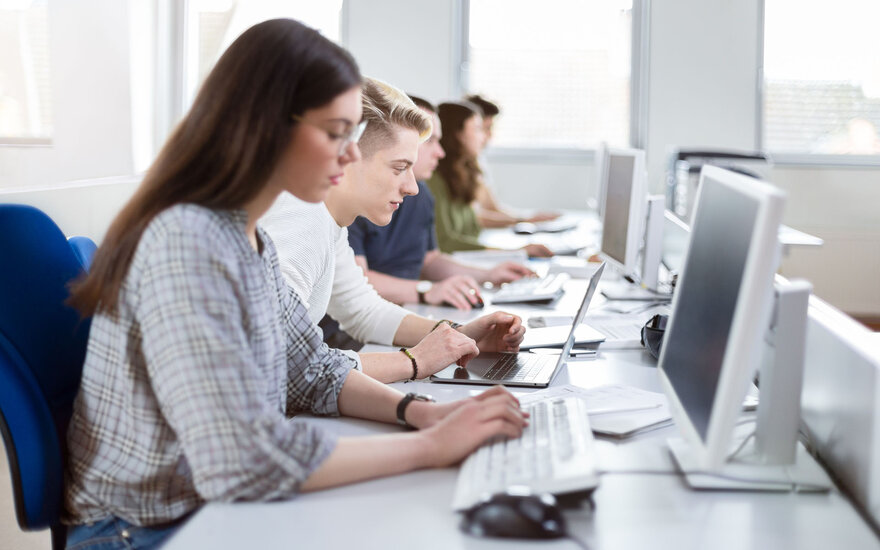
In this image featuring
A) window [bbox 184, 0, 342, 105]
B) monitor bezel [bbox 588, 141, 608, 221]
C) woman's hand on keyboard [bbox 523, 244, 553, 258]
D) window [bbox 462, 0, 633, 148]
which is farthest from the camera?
window [bbox 462, 0, 633, 148]

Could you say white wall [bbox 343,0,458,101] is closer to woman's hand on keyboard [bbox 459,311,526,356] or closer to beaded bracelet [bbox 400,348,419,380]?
woman's hand on keyboard [bbox 459,311,526,356]

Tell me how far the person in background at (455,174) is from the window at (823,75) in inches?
110

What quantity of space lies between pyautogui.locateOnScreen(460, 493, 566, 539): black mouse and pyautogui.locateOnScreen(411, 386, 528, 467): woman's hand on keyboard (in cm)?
19

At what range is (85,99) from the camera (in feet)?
14.3

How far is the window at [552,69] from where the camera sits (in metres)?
6.34

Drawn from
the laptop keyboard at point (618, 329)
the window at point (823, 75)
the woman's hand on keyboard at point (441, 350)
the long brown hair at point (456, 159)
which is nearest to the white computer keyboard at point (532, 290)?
the laptop keyboard at point (618, 329)

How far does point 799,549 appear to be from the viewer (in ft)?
3.16

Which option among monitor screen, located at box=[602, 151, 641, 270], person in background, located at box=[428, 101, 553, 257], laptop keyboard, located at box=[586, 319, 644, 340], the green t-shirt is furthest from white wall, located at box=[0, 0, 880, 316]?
laptop keyboard, located at box=[586, 319, 644, 340]

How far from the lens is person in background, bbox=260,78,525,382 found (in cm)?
177

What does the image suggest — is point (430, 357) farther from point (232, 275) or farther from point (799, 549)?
point (799, 549)

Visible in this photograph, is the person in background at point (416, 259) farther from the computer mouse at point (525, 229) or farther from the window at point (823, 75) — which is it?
the window at point (823, 75)

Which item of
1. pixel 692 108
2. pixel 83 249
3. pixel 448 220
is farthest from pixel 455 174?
pixel 83 249

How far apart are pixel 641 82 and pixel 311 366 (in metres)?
5.28

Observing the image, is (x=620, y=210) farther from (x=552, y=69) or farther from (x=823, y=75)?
(x=823, y=75)
